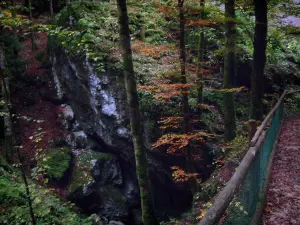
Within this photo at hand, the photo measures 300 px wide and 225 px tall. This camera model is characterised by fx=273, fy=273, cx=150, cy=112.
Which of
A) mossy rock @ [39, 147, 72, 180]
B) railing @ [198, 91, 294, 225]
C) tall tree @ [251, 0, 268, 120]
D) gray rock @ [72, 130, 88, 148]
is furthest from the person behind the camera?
gray rock @ [72, 130, 88, 148]

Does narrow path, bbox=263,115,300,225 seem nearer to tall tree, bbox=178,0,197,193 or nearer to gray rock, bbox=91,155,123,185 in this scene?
tall tree, bbox=178,0,197,193

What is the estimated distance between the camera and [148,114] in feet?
39.3

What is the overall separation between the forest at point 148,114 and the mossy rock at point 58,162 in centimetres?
6

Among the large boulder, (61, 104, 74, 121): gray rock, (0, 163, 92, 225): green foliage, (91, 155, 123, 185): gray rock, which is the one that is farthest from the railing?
(61, 104, 74, 121): gray rock

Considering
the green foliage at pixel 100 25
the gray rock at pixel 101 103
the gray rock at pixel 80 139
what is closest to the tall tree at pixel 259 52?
the green foliage at pixel 100 25

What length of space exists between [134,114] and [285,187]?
3998 mm

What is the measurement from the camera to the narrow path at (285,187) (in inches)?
187

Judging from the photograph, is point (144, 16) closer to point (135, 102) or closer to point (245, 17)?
point (245, 17)

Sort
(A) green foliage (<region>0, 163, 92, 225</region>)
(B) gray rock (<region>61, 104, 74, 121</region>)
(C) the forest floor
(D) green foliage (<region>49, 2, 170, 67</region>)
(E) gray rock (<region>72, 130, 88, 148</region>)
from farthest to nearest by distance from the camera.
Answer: (B) gray rock (<region>61, 104, 74, 121</region>), (C) the forest floor, (E) gray rock (<region>72, 130, 88, 148</region>), (D) green foliage (<region>49, 2, 170, 67</region>), (A) green foliage (<region>0, 163, 92, 225</region>)

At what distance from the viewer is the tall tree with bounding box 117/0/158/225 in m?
6.87

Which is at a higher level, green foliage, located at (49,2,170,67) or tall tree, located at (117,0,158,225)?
green foliage, located at (49,2,170,67)

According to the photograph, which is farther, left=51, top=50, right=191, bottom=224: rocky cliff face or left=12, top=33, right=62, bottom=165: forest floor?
left=12, top=33, right=62, bottom=165: forest floor

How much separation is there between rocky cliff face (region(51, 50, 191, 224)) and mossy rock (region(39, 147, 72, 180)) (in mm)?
418

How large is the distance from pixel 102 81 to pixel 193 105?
14.4ft
